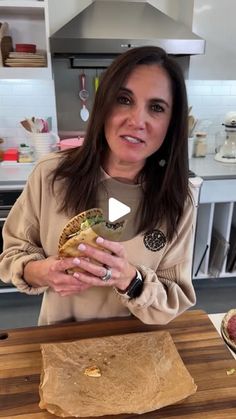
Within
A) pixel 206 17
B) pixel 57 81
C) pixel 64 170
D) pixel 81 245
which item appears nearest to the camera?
pixel 81 245

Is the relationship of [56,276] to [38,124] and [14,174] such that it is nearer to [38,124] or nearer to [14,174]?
[14,174]

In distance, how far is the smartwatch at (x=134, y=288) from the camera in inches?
28.3

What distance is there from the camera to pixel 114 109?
31.5 inches

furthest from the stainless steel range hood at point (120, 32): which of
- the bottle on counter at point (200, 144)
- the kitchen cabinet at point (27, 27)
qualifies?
the bottle on counter at point (200, 144)

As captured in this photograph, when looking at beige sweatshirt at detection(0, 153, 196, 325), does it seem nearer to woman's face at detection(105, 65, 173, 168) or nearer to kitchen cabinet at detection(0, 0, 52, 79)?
woman's face at detection(105, 65, 173, 168)

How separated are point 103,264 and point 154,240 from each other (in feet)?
0.86

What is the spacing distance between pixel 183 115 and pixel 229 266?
192cm

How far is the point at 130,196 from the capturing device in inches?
33.9

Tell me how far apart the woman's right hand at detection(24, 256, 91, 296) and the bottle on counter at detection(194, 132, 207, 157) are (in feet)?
6.65

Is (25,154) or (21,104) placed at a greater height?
(21,104)

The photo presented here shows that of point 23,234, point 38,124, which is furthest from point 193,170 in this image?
point 23,234

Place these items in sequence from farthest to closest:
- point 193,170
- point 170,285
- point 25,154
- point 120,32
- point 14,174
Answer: point 25,154 < point 193,170 < point 14,174 < point 120,32 < point 170,285

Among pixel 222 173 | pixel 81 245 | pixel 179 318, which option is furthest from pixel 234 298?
pixel 81 245

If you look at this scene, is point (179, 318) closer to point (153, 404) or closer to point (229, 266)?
point (153, 404)
